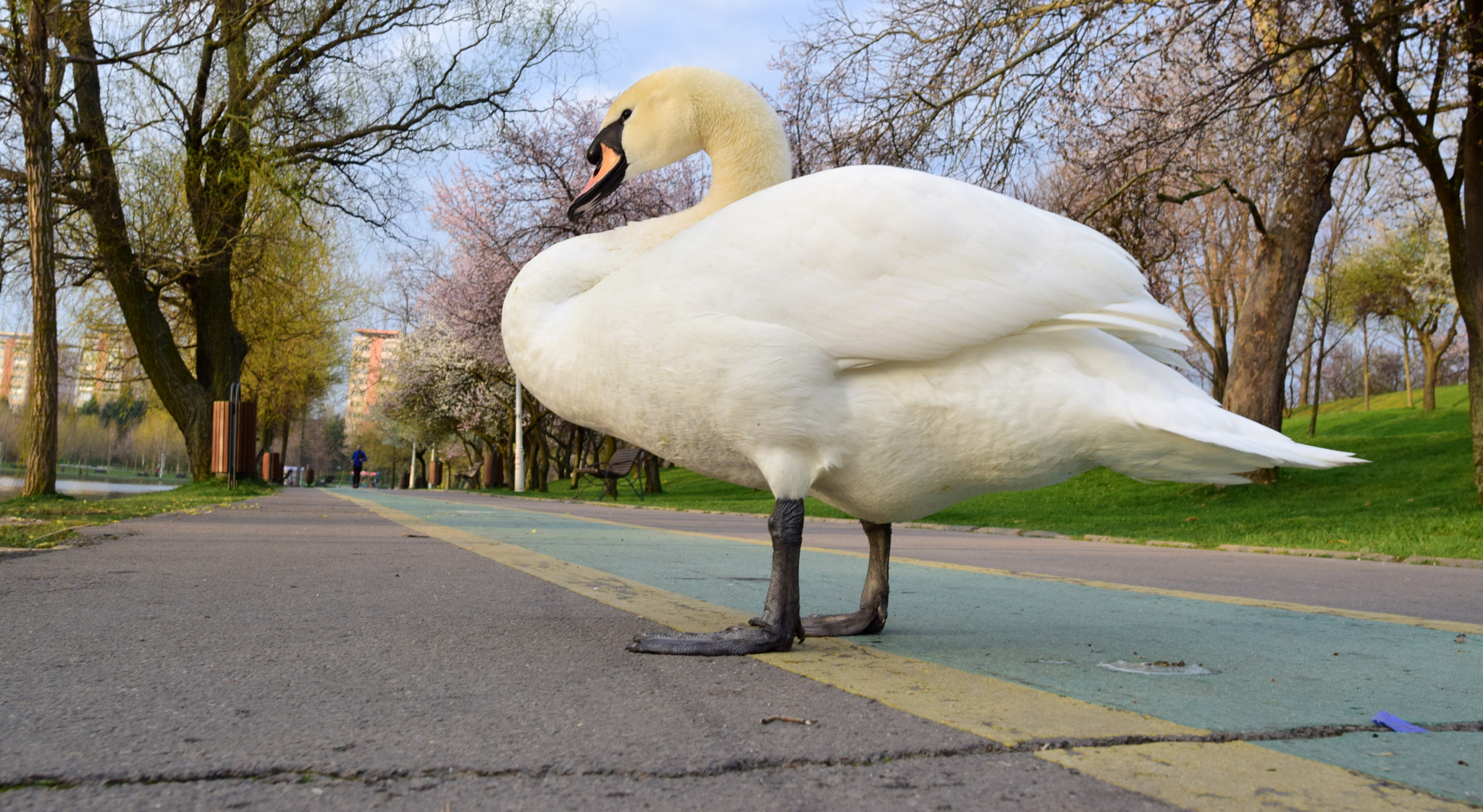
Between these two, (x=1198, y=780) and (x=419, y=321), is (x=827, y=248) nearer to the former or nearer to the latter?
(x=1198, y=780)

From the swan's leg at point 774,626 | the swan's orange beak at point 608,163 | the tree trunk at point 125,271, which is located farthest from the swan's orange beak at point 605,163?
the tree trunk at point 125,271

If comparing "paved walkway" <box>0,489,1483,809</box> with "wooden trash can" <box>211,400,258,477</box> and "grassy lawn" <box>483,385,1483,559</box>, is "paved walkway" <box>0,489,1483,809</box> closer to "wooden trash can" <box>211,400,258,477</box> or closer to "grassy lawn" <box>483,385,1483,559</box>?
"grassy lawn" <box>483,385,1483,559</box>

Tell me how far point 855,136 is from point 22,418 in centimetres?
979

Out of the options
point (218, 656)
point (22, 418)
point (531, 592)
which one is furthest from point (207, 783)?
point (22, 418)

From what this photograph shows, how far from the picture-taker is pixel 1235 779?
5.28 ft

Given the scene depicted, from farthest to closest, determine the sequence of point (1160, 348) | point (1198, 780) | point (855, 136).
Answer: point (855, 136) → point (1160, 348) → point (1198, 780)

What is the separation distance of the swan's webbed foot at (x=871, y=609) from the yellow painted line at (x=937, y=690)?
0.08 m

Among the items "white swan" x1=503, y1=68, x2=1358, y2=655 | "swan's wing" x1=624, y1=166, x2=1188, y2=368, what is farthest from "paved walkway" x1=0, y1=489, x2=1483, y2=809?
"swan's wing" x1=624, y1=166, x2=1188, y2=368

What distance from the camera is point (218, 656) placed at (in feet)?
7.95

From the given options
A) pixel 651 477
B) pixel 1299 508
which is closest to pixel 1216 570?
pixel 1299 508

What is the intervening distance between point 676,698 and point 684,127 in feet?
6.57

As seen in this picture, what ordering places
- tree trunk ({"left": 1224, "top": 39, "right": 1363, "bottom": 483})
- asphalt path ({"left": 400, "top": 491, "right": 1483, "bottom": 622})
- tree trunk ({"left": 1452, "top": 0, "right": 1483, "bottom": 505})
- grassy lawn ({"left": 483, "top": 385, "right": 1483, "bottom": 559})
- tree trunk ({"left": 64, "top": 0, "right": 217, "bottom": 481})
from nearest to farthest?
asphalt path ({"left": 400, "top": 491, "right": 1483, "bottom": 622}) → grassy lawn ({"left": 483, "top": 385, "right": 1483, "bottom": 559}) → tree trunk ({"left": 1452, "top": 0, "right": 1483, "bottom": 505}) → tree trunk ({"left": 1224, "top": 39, "right": 1363, "bottom": 483}) → tree trunk ({"left": 64, "top": 0, "right": 217, "bottom": 481})

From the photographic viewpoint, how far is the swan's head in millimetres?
3359

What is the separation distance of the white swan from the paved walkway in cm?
51
